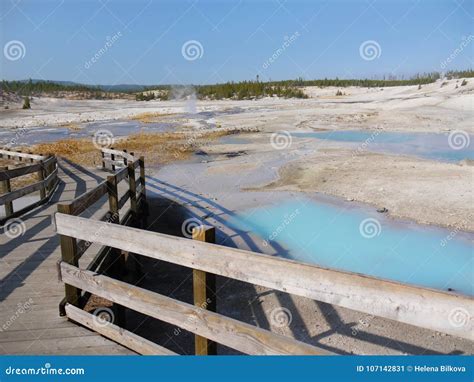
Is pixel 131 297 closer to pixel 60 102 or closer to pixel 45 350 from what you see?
pixel 45 350

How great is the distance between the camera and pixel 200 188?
1448 cm

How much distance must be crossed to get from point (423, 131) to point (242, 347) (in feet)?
93.8

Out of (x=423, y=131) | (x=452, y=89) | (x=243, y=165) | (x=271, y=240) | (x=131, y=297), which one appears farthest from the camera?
(x=452, y=89)

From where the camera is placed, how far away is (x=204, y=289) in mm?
3418

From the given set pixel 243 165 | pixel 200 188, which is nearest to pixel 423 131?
pixel 243 165

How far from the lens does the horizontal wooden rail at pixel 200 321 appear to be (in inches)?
120

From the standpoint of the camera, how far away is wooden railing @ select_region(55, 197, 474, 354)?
2469 millimetres

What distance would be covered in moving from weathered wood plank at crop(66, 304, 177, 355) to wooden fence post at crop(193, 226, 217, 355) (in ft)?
0.93
